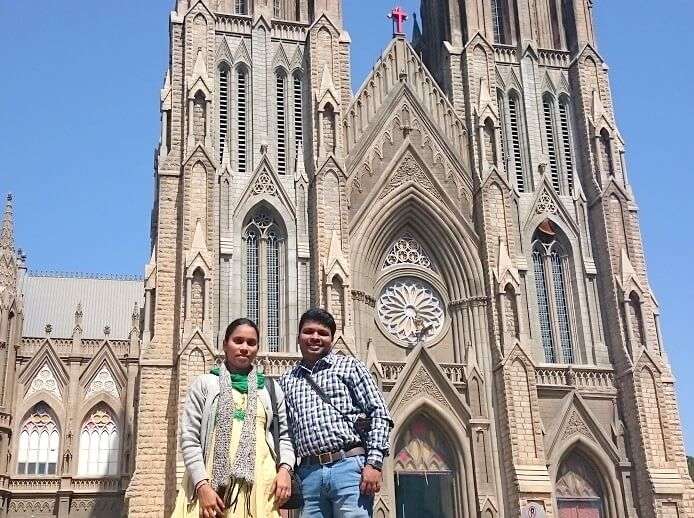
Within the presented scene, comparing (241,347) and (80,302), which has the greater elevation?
(80,302)

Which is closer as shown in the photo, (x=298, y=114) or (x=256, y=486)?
(x=256, y=486)

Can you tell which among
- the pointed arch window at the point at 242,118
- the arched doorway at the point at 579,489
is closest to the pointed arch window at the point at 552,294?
the arched doorway at the point at 579,489

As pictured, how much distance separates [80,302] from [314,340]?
40.1 m

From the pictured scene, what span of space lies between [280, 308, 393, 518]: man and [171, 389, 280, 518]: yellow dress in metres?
0.40

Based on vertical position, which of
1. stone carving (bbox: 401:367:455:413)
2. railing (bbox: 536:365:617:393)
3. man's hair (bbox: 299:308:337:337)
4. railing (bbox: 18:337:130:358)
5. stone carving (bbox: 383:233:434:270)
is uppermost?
railing (bbox: 18:337:130:358)

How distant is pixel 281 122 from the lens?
29703mm

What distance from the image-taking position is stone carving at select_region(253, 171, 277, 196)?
28297mm

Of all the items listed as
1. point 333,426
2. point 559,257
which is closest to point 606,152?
point 559,257

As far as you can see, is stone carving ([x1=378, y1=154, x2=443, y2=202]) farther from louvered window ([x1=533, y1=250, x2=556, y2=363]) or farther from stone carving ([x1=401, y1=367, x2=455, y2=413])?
stone carving ([x1=401, y1=367, x2=455, y2=413])

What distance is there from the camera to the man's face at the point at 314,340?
23.2 feet

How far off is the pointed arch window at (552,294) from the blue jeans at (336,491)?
2314cm

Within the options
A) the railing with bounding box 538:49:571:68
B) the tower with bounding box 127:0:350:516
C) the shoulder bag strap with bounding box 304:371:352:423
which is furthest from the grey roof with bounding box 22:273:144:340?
the shoulder bag strap with bounding box 304:371:352:423

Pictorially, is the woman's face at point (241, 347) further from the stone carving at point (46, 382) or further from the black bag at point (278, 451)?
the stone carving at point (46, 382)

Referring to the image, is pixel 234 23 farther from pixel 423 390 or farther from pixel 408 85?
pixel 423 390
